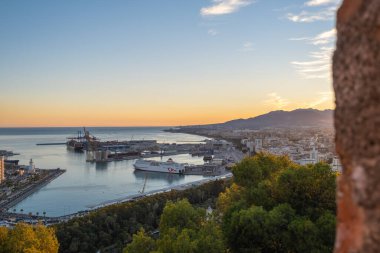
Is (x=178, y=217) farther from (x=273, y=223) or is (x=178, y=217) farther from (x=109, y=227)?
(x=109, y=227)

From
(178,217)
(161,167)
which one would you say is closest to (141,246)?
(178,217)

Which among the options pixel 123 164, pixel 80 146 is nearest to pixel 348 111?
pixel 123 164

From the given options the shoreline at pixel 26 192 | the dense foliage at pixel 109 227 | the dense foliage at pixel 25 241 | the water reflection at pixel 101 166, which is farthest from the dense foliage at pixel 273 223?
the water reflection at pixel 101 166

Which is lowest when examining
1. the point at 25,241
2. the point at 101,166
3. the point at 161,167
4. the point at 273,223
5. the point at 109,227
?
the point at 101,166

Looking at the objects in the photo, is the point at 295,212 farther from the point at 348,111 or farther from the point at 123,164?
the point at 123,164

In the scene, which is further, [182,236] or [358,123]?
[182,236]

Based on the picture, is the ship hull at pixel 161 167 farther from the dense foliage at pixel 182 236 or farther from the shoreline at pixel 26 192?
the dense foliage at pixel 182 236

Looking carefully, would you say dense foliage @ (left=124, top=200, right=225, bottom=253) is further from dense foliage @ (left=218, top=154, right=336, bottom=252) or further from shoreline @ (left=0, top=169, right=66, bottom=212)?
shoreline @ (left=0, top=169, right=66, bottom=212)

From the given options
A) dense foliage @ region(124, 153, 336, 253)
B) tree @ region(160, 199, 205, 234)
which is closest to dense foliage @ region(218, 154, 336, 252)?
dense foliage @ region(124, 153, 336, 253)
